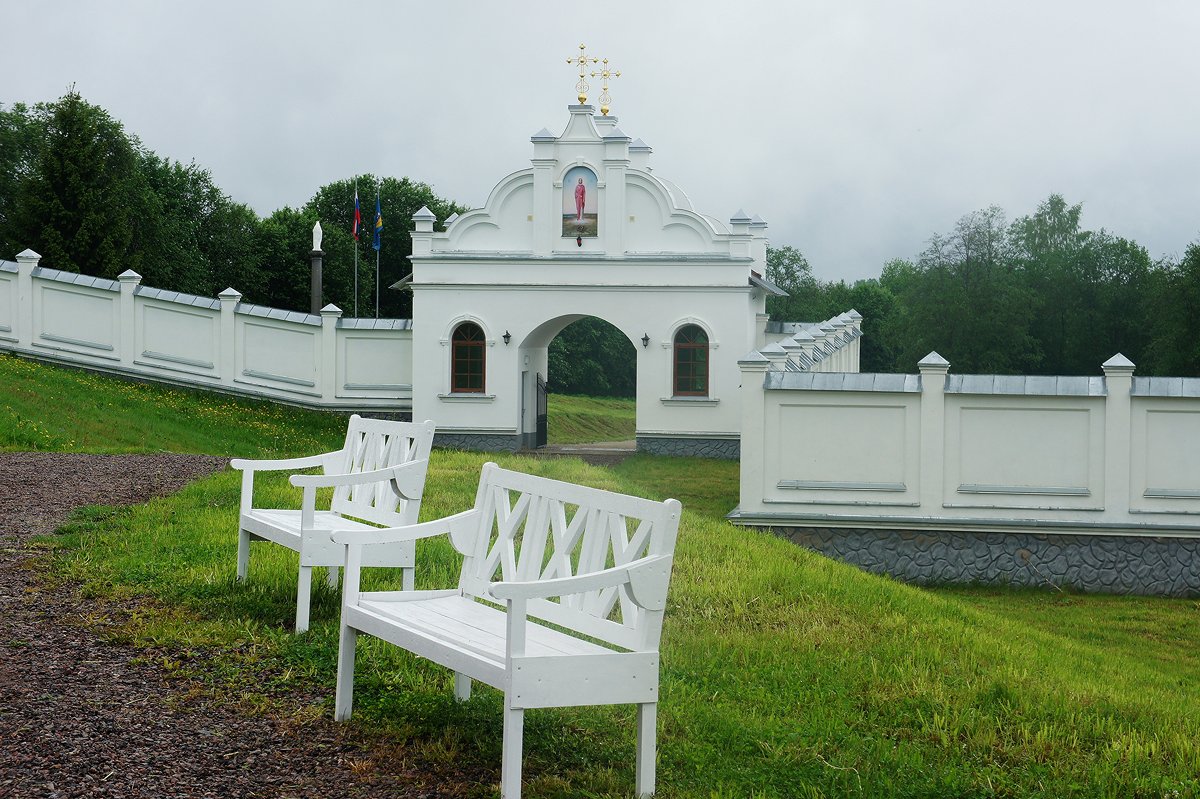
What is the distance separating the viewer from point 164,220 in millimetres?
48906

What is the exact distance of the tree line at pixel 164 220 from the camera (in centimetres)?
3791

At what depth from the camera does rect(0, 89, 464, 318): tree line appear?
Result: 37.9m

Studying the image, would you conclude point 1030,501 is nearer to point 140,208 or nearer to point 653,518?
point 653,518

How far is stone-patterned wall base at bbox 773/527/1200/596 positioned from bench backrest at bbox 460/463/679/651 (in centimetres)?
1036

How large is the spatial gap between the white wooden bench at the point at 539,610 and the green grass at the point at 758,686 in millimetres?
411

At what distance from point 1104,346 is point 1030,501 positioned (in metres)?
50.9

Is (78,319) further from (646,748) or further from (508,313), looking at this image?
(646,748)

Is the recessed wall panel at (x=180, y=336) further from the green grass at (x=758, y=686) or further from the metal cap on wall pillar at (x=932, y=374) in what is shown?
the green grass at (x=758, y=686)

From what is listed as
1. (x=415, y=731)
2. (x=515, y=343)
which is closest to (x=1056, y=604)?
(x=415, y=731)

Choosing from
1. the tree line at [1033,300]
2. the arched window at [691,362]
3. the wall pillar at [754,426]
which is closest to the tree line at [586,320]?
the tree line at [1033,300]

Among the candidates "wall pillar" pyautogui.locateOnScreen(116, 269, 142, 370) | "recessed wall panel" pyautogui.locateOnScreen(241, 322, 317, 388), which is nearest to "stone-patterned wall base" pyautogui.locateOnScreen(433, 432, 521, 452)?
"recessed wall panel" pyautogui.locateOnScreen(241, 322, 317, 388)

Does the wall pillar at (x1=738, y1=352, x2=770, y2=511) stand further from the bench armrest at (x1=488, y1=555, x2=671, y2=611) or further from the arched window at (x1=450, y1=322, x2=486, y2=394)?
the arched window at (x1=450, y1=322, x2=486, y2=394)

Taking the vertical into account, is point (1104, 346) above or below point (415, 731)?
above

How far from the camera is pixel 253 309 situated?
87.1ft
